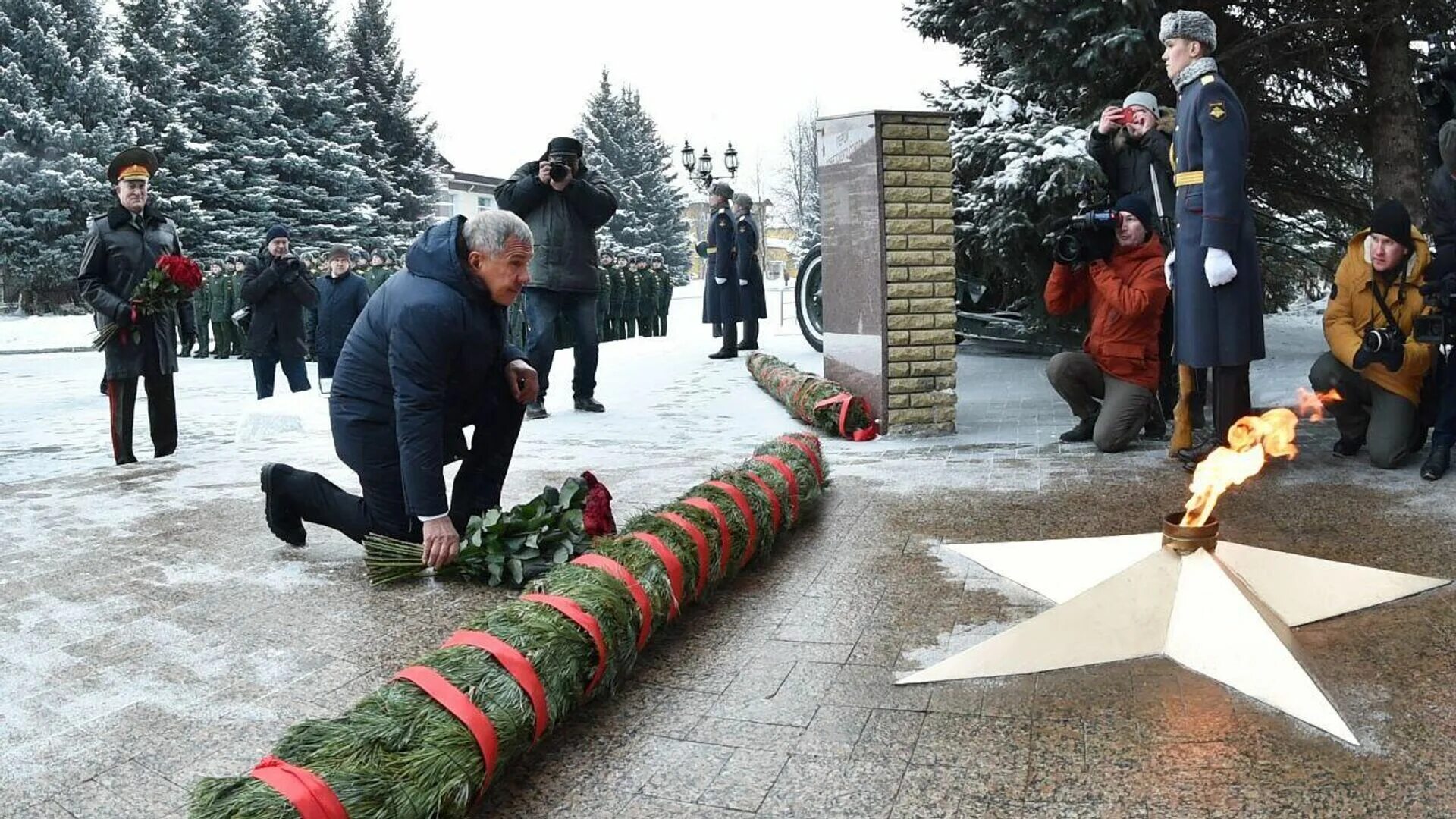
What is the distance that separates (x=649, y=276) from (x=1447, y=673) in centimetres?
2155

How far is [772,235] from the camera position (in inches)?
3322

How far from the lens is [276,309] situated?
1079 cm

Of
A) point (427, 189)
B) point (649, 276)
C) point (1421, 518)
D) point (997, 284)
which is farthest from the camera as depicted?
point (427, 189)

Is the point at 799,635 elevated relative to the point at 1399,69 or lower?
lower

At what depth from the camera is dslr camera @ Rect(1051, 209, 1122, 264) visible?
6441 millimetres

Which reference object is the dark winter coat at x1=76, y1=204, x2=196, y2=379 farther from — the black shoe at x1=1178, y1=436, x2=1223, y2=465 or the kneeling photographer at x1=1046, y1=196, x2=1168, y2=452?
the black shoe at x1=1178, y1=436, x2=1223, y2=465

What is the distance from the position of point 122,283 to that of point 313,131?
29778 millimetres

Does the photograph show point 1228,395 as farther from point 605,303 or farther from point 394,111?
point 394,111

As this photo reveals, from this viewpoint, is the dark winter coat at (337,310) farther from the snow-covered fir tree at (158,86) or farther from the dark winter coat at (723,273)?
the snow-covered fir tree at (158,86)

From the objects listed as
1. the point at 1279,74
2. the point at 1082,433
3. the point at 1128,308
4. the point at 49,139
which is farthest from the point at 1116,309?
the point at 49,139

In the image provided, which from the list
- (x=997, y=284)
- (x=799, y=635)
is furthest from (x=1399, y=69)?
(x=799, y=635)

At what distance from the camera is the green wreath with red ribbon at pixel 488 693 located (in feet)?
7.34

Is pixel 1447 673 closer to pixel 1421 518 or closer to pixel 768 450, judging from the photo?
pixel 1421 518

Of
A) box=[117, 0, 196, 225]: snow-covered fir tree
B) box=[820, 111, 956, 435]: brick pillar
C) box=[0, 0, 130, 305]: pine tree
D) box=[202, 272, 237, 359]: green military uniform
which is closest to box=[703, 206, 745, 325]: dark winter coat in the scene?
box=[820, 111, 956, 435]: brick pillar
